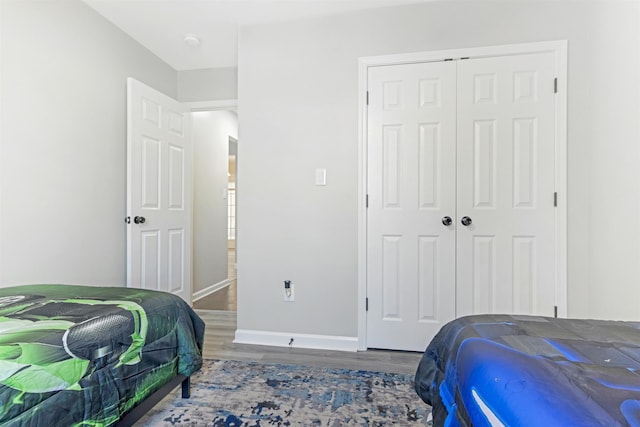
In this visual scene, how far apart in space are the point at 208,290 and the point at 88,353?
3268 mm

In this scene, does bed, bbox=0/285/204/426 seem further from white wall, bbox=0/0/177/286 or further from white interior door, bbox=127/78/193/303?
white interior door, bbox=127/78/193/303

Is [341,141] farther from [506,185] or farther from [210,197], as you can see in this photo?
[210,197]

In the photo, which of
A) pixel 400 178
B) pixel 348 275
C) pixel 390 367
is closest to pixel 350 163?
pixel 400 178

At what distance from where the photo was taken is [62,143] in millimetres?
2203

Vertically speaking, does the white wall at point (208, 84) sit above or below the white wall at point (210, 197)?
above

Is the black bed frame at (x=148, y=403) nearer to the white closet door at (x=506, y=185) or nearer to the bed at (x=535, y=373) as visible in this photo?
the bed at (x=535, y=373)

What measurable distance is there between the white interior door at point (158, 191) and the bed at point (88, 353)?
4.30ft

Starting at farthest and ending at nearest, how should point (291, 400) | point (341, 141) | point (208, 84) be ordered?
1. point (208, 84)
2. point (341, 141)
3. point (291, 400)

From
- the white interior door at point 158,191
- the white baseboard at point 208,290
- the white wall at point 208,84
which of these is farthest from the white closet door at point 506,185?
the white baseboard at point 208,290

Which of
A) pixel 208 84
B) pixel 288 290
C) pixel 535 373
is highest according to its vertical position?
pixel 208 84

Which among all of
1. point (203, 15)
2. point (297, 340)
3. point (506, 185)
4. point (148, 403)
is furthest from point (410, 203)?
point (203, 15)

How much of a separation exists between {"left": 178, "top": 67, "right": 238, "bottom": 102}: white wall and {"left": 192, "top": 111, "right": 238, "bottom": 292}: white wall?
475 millimetres

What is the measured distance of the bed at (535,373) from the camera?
1.86 ft

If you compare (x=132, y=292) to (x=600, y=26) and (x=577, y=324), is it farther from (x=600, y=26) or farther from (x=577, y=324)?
(x=600, y=26)
